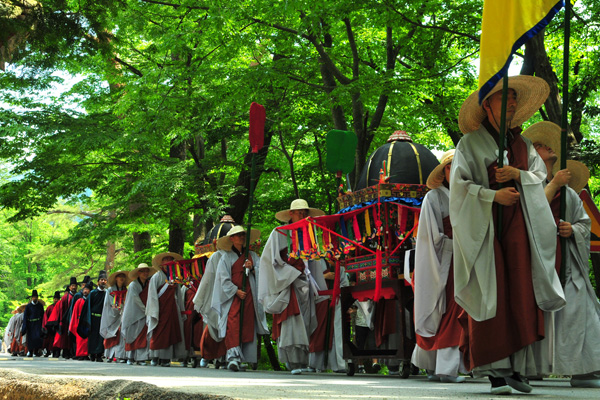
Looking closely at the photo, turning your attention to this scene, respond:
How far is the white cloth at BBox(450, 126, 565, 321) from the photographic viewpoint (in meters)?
5.32

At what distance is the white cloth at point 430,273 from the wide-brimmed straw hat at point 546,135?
123cm

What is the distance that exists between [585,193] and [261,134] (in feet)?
18.7

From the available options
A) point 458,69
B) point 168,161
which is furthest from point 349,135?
point 168,161

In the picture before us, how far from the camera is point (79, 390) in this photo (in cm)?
520

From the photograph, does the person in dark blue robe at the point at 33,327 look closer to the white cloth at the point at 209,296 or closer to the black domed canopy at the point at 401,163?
the white cloth at the point at 209,296

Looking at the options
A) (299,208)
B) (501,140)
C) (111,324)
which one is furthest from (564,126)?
(111,324)

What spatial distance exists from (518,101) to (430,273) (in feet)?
6.44

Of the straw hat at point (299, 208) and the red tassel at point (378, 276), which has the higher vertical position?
the straw hat at point (299, 208)

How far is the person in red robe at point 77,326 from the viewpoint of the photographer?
66.3ft

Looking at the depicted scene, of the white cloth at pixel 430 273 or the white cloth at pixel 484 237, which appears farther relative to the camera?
the white cloth at pixel 430 273

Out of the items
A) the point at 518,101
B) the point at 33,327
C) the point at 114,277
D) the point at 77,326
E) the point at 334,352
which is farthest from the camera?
the point at 33,327

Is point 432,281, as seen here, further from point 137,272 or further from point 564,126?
point 137,272

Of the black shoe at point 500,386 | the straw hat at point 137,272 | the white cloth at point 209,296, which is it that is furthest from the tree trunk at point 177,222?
the black shoe at point 500,386

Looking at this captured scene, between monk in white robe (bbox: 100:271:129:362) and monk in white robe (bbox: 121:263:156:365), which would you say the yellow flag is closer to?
monk in white robe (bbox: 121:263:156:365)
